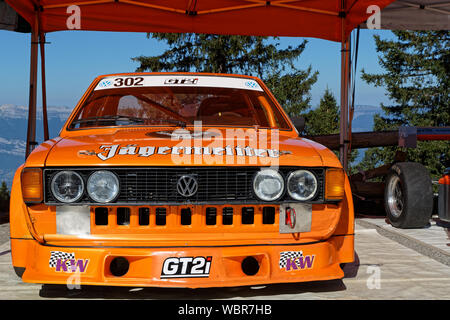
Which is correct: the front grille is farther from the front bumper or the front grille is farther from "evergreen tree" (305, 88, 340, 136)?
"evergreen tree" (305, 88, 340, 136)

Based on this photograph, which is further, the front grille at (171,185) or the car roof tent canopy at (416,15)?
the car roof tent canopy at (416,15)

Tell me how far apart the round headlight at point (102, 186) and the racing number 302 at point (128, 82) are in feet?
5.42

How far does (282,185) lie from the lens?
9.80 ft

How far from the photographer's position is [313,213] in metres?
3.07

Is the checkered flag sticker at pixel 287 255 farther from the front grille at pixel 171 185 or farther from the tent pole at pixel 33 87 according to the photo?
the tent pole at pixel 33 87

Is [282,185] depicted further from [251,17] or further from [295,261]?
[251,17]

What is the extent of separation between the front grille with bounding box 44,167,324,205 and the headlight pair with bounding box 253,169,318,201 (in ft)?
0.16

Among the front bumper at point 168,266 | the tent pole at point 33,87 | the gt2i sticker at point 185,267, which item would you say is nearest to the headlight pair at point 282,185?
the front bumper at point 168,266

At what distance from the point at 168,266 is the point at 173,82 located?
198 cm

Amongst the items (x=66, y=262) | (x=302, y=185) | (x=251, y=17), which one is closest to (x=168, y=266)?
(x=66, y=262)

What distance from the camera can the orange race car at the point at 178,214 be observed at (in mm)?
2857
